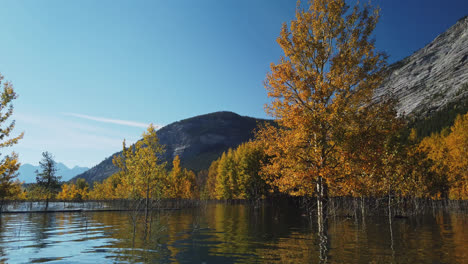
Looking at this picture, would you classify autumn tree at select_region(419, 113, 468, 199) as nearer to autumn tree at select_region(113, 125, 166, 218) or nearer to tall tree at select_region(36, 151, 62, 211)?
autumn tree at select_region(113, 125, 166, 218)

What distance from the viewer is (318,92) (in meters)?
13.2

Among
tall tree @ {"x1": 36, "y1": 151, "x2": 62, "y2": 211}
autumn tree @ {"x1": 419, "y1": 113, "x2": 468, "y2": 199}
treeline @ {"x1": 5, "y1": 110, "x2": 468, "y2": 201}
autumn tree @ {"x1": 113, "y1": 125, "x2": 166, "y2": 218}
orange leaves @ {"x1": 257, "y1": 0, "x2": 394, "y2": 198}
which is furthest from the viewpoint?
tall tree @ {"x1": 36, "y1": 151, "x2": 62, "y2": 211}

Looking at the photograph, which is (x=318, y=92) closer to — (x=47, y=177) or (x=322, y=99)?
(x=322, y=99)

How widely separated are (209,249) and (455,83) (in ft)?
714

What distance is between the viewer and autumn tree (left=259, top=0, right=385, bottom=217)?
41.0 ft

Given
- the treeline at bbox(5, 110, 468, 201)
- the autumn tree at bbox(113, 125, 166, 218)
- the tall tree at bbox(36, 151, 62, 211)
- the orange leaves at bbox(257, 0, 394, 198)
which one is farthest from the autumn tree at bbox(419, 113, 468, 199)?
the tall tree at bbox(36, 151, 62, 211)

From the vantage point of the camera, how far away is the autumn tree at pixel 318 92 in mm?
12492

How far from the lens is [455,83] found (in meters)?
173

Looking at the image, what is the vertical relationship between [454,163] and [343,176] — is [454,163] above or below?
above

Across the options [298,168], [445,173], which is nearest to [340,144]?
[298,168]

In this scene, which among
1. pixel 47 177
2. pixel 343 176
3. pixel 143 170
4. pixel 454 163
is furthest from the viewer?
pixel 47 177

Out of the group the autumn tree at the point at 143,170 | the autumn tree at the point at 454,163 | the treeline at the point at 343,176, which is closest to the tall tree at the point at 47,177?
the treeline at the point at 343,176

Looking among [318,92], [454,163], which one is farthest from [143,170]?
[454,163]

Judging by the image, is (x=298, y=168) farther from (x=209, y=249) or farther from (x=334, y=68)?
(x=209, y=249)
